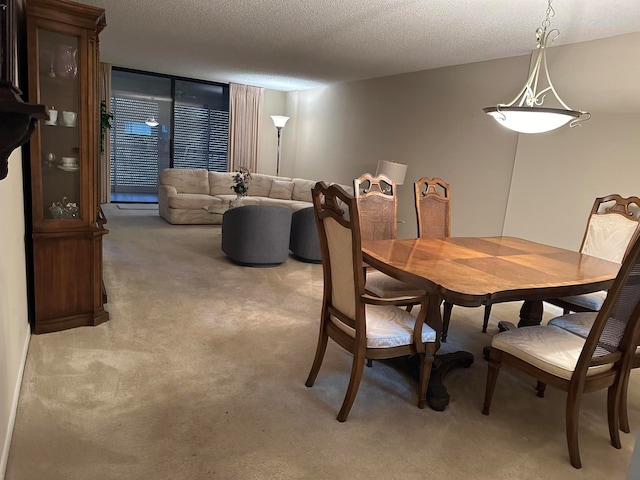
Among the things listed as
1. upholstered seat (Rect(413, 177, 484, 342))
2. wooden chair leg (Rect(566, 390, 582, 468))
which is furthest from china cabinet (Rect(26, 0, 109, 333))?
wooden chair leg (Rect(566, 390, 582, 468))

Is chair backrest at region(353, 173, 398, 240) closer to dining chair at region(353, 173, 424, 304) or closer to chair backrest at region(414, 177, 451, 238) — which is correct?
dining chair at region(353, 173, 424, 304)

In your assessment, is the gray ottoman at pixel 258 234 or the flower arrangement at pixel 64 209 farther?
the gray ottoman at pixel 258 234

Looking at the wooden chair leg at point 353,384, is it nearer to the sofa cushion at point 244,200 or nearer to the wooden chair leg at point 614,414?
the wooden chair leg at point 614,414

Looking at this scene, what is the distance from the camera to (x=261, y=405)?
2.24 meters

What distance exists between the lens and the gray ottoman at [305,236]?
16.6 ft

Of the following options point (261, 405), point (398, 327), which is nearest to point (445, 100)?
point (398, 327)

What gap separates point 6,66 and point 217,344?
7.22 feet

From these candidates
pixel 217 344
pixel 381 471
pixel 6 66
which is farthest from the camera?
pixel 217 344

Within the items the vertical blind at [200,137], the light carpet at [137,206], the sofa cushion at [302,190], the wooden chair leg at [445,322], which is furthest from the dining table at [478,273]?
the vertical blind at [200,137]

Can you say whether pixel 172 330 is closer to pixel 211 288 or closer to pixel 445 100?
pixel 211 288

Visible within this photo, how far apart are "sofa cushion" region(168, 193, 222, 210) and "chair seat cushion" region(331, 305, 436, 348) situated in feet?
16.5

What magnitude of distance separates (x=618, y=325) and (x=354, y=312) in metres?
1.14

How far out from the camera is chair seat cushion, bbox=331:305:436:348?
2.12 m

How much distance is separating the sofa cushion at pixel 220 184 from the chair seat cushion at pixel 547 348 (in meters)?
6.23
